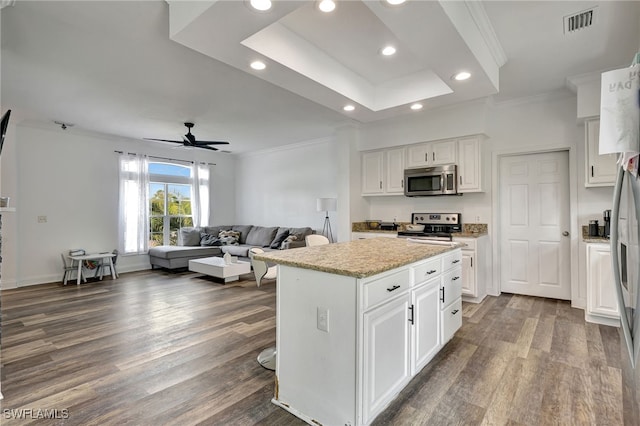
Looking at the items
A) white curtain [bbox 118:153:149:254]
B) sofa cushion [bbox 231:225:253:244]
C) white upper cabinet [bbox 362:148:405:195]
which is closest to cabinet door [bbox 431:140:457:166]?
white upper cabinet [bbox 362:148:405:195]

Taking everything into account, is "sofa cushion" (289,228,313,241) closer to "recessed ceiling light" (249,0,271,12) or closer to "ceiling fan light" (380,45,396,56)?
"ceiling fan light" (380,45,396,56)

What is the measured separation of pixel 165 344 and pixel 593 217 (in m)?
4.88

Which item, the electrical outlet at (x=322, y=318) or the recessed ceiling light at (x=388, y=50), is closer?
the electrical outlet at (x=322, y=318)

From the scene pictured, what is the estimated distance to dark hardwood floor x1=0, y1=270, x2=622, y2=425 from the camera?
188cm

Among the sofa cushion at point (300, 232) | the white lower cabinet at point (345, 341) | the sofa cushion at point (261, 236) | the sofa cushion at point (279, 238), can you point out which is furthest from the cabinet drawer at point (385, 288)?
the sofa cushion at point (261, 236)

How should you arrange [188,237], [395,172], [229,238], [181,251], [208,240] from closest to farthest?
[395,172], [181,251], [188,237], [208,240], [229,238]

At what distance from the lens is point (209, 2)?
1932 millimetres

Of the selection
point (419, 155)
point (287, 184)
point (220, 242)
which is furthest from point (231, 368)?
point (287, 184)

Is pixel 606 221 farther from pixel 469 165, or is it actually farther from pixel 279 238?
pixel 279 238

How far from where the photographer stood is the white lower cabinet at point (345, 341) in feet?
5.38

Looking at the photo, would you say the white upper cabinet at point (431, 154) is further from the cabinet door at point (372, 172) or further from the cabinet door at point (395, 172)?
the cabinet door at point (372, 172)

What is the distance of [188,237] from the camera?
22.4 feet

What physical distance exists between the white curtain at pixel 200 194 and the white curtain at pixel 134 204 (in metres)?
1.07

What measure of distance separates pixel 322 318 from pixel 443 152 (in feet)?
11.7
